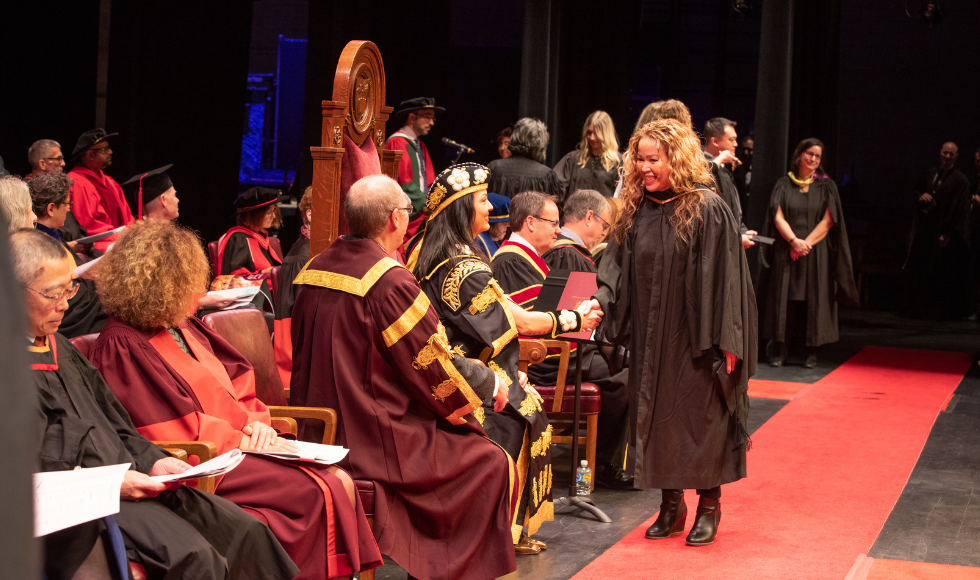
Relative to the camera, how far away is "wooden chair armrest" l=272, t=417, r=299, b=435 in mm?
2851

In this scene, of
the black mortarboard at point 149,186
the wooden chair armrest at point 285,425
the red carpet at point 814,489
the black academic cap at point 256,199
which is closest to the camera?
the wooden chair armrest at point 285,425

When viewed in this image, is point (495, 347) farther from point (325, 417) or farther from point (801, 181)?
point (801, 181)

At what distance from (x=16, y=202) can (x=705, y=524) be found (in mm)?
2680

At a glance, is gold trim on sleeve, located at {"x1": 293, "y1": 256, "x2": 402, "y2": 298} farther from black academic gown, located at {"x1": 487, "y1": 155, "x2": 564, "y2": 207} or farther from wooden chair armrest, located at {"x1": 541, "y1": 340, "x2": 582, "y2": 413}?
black academic gown, located at {"x1": 487, "y1": 155, "x2": 564, "y2": 207}

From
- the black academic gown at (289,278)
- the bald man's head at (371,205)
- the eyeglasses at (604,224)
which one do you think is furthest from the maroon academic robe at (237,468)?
the eyeglasses at (604,224)

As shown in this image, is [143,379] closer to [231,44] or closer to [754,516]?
[754,516]

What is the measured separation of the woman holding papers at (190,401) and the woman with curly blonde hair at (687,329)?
136cm

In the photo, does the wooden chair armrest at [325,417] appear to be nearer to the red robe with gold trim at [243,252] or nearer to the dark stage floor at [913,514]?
the dark stage floor at [913,514]

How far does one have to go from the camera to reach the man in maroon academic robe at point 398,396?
2.77 metres

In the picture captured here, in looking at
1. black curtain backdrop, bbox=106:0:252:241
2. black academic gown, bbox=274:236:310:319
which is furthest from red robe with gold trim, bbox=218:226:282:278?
black curtain backdrop, bbox=106:0:252:241

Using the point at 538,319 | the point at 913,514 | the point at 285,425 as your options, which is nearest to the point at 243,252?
the point at 538,319

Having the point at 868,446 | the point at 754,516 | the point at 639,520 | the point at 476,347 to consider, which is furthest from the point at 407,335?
the point at 868,446

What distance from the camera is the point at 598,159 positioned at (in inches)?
263

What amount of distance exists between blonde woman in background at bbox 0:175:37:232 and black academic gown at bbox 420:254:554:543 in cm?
134
